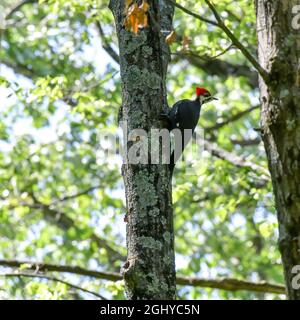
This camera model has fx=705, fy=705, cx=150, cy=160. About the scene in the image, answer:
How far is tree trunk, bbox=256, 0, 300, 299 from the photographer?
3232 millimetres

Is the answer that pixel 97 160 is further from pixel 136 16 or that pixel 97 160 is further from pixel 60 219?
pixel 136 16

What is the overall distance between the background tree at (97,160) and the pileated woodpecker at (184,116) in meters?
1.04

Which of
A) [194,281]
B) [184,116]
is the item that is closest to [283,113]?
[184,116]

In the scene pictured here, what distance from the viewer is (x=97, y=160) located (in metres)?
10.6

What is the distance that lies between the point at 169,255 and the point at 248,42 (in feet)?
17.0

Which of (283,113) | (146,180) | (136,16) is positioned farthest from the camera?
(146,180)

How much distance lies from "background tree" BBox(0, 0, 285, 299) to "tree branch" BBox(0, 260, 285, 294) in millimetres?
958

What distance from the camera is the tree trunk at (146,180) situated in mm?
3539

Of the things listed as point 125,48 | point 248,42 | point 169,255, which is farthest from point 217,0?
point 169,255

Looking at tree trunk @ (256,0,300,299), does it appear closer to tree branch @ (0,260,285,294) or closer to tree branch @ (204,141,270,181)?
tree branch @ (0,260,285,294)

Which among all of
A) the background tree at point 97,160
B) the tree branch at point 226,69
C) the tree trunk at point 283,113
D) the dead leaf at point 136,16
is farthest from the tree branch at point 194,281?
the tree branch at point 226,69

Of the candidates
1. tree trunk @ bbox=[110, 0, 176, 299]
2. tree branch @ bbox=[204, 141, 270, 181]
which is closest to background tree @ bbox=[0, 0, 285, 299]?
tree branch @ bbox=[204, 141, 270, 181]

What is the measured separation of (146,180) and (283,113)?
0.83 m

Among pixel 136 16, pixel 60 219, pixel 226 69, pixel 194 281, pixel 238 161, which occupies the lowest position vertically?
pixel 194 281
